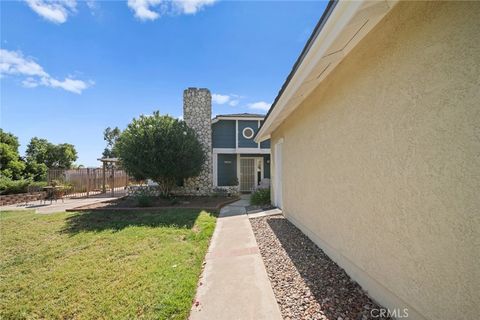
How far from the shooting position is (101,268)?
412 cm

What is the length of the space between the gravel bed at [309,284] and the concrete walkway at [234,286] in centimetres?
19

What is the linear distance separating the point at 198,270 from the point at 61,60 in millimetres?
10853

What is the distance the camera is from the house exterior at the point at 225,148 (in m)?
14.7

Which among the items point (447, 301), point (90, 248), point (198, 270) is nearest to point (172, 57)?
point (90, 248)

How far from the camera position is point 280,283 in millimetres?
3311

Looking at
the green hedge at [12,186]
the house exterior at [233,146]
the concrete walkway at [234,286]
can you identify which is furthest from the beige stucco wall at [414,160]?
the green hedge at [12,186]

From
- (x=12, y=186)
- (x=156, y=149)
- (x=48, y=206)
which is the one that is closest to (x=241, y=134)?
(x=156, y=149)

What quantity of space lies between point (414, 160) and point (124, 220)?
8.82 metres

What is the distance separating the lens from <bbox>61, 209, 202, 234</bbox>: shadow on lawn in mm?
7037

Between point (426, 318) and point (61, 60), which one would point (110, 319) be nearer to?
point (426, 318)

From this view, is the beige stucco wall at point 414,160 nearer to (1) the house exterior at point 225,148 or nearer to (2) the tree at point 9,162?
(1) the house exterior at point 225,148

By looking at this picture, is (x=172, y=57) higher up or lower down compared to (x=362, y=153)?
higher up

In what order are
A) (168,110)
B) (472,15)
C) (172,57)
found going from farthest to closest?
(168,110)
(172,57)
(472,15)

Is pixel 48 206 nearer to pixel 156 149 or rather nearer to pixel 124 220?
pixel 156 149
